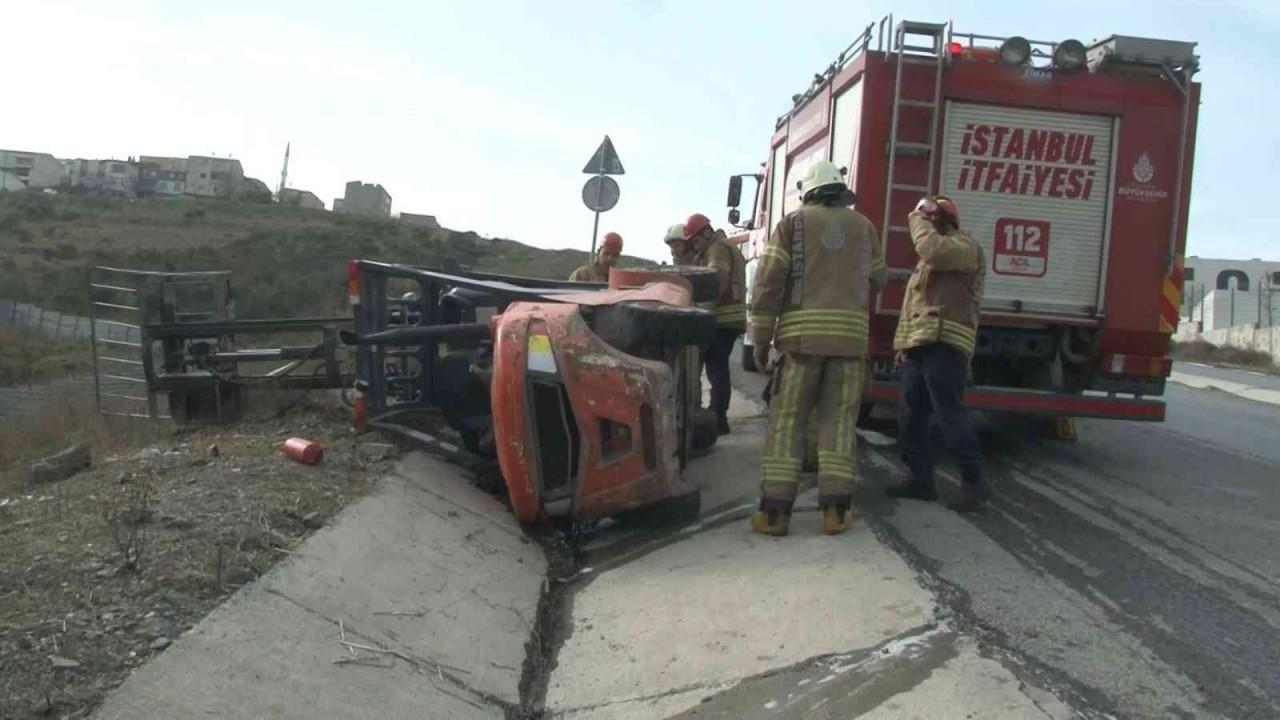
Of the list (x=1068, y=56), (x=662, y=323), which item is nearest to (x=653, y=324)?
(x=662, y=323)

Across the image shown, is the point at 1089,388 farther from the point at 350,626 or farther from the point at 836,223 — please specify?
the point at 350,626

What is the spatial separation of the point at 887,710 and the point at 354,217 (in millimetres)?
51985

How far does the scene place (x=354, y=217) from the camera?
174 feet

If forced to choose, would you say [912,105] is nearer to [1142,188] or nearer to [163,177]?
[1142,188]

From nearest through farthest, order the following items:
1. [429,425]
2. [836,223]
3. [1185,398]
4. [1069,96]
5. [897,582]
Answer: [897,582], [836,223], [429,425], [1069,96], [1185,398]

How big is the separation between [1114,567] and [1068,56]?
14.0ft

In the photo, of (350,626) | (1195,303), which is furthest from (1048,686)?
(1195,303)

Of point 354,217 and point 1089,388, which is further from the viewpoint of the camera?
point 354,217

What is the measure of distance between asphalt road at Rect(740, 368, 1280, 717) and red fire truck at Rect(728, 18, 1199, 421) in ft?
2.65

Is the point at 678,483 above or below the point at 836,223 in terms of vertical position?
below

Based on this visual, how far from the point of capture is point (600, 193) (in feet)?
44.0

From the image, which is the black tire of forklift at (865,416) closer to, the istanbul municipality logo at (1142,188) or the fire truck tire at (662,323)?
the istanbul municipality logo at (1142,188)

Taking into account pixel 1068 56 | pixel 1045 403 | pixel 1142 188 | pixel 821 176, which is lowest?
pixel 1045 403

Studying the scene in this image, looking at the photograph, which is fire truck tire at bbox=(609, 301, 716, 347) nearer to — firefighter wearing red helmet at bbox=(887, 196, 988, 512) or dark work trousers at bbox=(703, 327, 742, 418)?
firefighter wearing red helmet at bbox=(887, 196, 988, 512)
